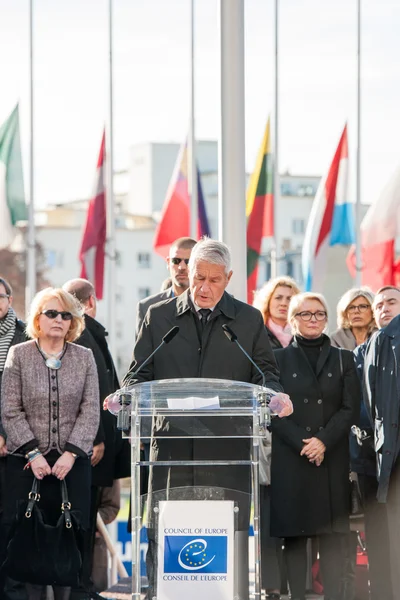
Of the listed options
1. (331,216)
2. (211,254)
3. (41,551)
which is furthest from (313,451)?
(331,216)

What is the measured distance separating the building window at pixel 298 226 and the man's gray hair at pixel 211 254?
6156cm

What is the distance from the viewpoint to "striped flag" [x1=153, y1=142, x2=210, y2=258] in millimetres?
15312

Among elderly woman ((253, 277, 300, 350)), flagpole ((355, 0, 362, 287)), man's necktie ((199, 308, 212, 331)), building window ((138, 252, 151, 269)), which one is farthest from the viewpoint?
building window ((138, 252, 151, 269))

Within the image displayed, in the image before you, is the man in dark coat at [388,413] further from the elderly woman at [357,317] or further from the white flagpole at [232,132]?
the white flagpole at [232,132]

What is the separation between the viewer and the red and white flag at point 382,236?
1415 centimetres

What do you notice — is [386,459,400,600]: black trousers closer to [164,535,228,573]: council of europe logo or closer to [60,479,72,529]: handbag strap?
[60,479,72,529]: handbag strap

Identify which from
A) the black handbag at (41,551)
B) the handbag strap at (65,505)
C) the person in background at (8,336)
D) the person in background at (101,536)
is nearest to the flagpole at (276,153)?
the person in background at (101,536)

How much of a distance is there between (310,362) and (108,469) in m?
1.48

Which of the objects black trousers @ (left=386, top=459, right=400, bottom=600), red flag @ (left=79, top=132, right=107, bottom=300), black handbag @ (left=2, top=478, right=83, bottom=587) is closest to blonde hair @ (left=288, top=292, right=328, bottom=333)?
black trousers @ (left=386, top=459, right=400, bottom=600)

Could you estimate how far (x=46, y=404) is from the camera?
653 cm

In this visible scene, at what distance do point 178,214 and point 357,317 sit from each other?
786 centimetres

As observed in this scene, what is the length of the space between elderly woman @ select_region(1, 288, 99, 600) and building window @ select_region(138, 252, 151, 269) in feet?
205

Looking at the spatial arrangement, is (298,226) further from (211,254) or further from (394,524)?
(211,254)

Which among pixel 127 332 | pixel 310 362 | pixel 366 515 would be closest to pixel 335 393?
pixel 310 362
